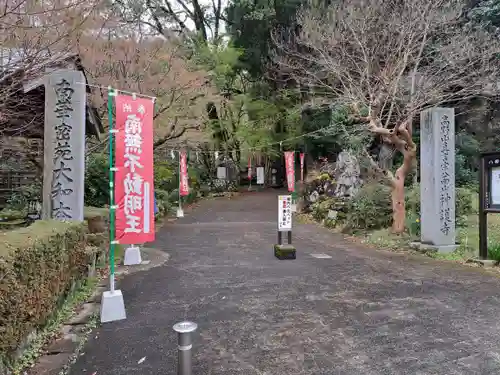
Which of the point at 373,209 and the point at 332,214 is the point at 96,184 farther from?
the point at 373,209

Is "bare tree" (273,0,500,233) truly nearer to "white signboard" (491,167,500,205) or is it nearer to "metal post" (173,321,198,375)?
"white signboard" (491,167,500,205)

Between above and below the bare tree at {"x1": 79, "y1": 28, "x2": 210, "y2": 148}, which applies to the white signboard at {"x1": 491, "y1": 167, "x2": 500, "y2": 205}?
below

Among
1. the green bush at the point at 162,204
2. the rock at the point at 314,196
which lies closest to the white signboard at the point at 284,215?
the green bush at the point at 162,204

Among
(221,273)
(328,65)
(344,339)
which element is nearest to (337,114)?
(328,65)

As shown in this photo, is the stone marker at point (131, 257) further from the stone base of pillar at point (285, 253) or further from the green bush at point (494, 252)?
the green bush at point (494, 252)

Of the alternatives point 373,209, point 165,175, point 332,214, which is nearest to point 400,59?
point 373,209

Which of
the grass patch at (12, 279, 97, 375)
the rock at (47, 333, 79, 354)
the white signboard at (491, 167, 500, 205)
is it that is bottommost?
the rock at (47, 333, 79, 354)

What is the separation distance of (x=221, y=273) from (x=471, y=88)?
900 cm

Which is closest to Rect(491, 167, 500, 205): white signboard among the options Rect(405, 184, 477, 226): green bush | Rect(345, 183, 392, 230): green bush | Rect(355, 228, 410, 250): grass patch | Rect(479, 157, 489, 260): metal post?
Rect(479, 157, 489, 260): metal post

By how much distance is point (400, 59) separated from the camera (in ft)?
31.7

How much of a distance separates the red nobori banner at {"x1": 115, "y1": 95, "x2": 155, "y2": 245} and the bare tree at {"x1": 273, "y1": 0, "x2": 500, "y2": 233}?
6635 mm

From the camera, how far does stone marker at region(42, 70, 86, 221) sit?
568 cm

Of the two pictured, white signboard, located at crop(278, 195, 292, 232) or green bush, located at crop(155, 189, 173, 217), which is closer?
white signboard, located at crop(278, 195, 292, 232)

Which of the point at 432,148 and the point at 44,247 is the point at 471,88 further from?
the point at 44,247
